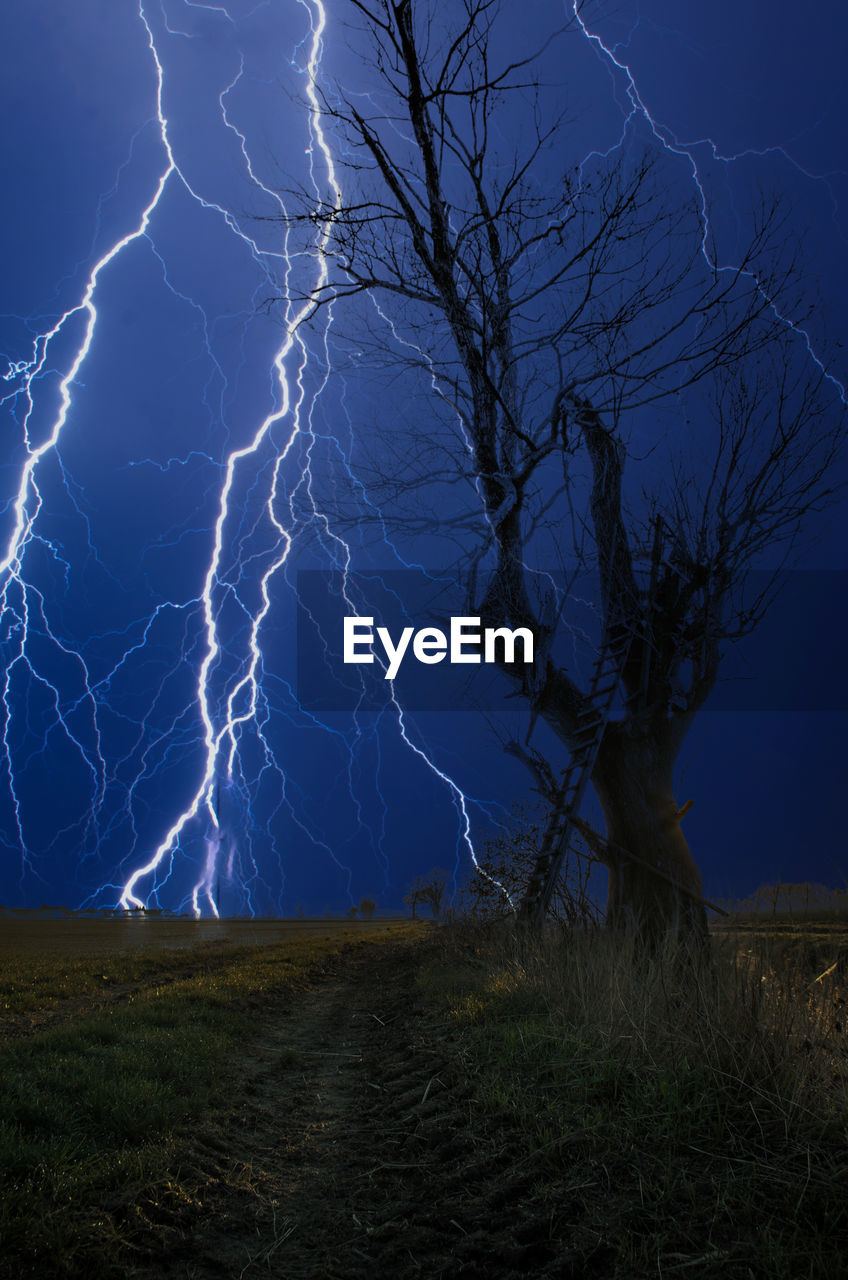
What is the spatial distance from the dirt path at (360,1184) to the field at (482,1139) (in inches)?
0.5

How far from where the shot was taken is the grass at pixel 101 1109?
87.2 inches

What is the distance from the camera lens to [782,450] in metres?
6.55

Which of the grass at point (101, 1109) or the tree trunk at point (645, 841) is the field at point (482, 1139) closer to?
the grass at point (101, 1109)

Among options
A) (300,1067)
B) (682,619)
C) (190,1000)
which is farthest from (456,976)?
(682,619)

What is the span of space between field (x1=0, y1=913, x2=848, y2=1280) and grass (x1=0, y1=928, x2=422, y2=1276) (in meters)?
0.01

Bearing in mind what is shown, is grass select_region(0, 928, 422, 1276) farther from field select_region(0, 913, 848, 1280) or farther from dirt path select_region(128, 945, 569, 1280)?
dirt path select_region(128, 945, 569, 1280)

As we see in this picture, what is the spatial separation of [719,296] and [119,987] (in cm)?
991

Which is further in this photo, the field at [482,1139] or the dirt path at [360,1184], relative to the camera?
the dirt path at [360,1184]

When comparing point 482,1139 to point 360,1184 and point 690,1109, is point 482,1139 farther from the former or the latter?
point 690,1109

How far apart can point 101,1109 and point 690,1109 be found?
8.86ft

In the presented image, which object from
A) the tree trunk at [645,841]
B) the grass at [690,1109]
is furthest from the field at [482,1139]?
the tree trunk at [645,841]

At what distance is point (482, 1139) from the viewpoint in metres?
2.92

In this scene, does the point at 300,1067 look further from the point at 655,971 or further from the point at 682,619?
the point at 682,619

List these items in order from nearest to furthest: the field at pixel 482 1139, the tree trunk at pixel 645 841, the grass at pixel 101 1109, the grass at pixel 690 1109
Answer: the grass at pixel 690 1109 < the field at pixel 482 1139 < the grass at pixel 101 1109 < the tree trunk at pixel 645 841
